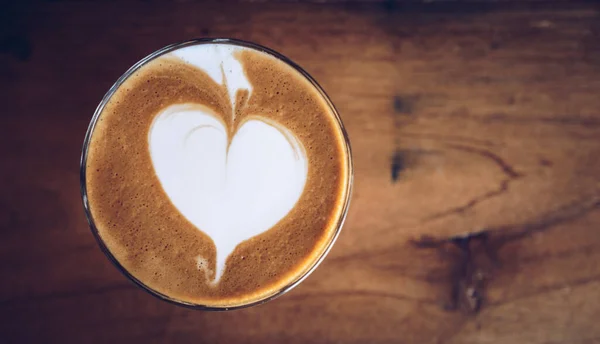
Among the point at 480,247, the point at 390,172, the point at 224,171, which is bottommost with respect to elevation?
the point at 480,247

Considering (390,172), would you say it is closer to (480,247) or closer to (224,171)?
(480,247)

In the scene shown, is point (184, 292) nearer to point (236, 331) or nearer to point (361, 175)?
point (236, 331)

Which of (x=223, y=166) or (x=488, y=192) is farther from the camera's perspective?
(x=488, y=192)

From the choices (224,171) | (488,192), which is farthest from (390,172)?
(224,171)

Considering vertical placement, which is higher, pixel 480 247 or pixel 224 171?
pixel 224 171

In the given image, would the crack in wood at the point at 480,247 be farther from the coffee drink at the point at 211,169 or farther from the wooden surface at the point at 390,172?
the coffee drink at the point at 211,169

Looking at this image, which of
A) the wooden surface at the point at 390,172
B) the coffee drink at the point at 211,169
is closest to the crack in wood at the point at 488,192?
the wooden surface at the point at 390,172

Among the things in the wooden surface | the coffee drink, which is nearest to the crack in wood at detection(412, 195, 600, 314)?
the wooden surface
